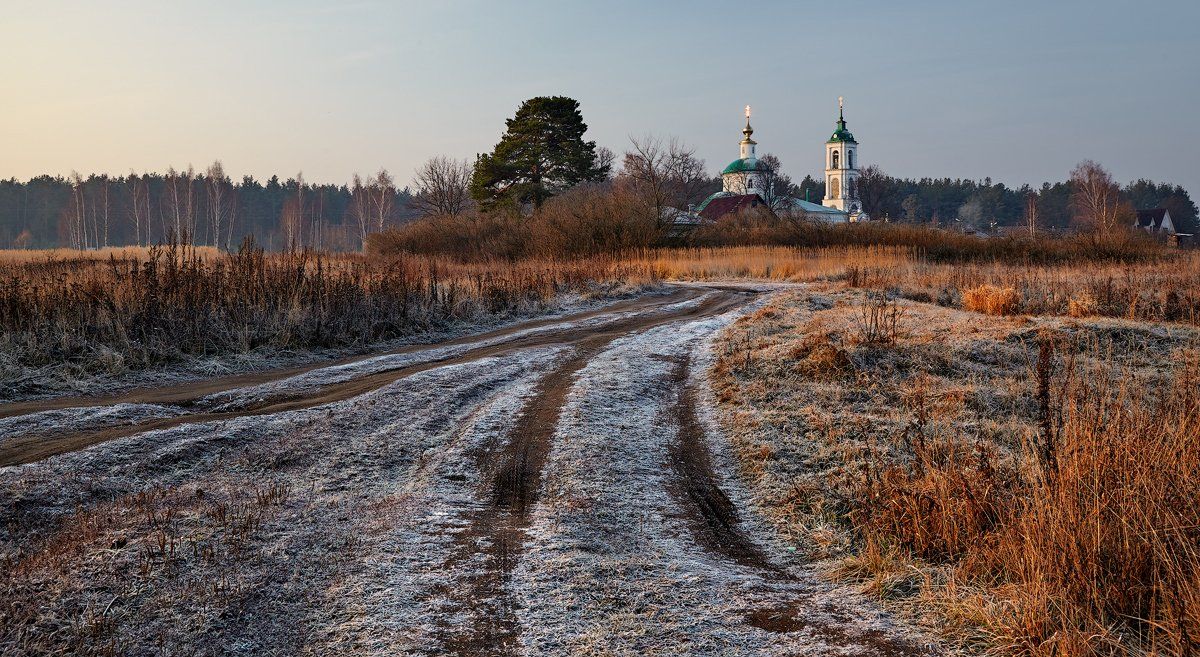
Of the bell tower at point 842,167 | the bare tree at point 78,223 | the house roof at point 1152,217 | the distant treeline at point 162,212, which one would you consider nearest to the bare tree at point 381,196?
the distant treeline at point 162,212

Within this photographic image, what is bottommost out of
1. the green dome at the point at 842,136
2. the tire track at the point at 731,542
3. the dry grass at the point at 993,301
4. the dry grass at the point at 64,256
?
the tire track at the point at 731,542

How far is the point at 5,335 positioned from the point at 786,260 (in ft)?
76.4

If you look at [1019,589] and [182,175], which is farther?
[182,175]

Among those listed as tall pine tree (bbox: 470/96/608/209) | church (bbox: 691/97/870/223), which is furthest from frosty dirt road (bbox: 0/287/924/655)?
church (bbox: 691/97/870/223)

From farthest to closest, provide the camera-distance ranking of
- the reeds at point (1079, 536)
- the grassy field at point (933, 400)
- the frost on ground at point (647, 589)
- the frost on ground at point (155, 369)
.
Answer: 1. the frost on ground at point (155, 369)
2. the frost on ground at point (647, 589)
3. the grassy field at point (933, 400)
4. the reeds at point (1079, 536)

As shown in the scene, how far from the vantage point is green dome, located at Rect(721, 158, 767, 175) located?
83375 millimetres

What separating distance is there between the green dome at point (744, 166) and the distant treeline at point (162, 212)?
123ft

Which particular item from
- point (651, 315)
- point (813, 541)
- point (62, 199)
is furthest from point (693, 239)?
point (62, 199)

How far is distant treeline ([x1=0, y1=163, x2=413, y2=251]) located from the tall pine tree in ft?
110

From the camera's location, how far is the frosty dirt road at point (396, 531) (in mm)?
3508

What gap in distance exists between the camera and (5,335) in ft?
31.6

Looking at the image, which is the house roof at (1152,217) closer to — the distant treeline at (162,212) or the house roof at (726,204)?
the house roof at (726,204)

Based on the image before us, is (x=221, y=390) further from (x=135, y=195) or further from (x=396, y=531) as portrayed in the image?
(x=135, y=195)

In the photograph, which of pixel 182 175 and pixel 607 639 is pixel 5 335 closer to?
pixel 607 639
